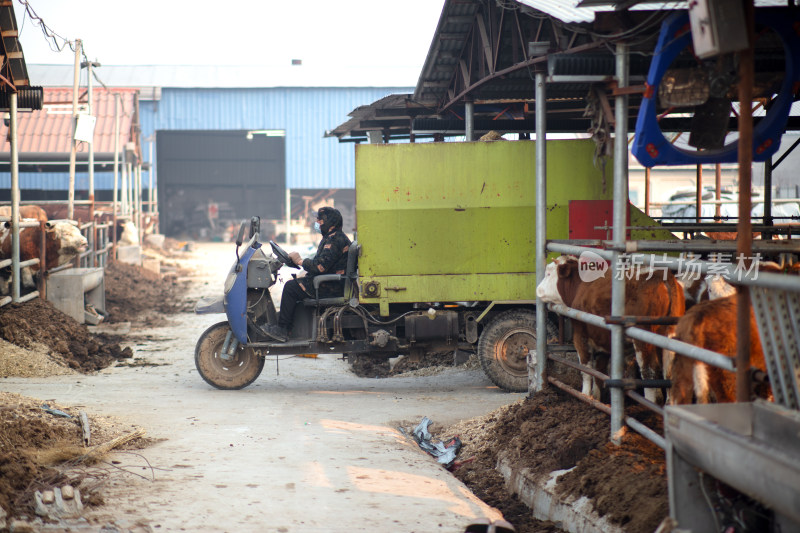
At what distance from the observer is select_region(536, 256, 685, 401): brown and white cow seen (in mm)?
5484

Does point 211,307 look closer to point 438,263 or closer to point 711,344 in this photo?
point 438,263

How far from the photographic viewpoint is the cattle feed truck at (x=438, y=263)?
8.59 metres

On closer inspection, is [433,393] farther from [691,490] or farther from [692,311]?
[691,490]

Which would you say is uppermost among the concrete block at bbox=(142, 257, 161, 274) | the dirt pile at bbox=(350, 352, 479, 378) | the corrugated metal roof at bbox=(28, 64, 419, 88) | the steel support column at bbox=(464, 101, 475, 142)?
the corrugated metal roof at bbox=(28, 64, 419, 88)

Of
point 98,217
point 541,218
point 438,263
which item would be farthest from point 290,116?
point 541,218

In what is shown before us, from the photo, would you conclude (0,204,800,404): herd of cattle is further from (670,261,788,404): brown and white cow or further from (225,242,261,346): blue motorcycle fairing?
(225,242,261,346): blue motorcycle fairing

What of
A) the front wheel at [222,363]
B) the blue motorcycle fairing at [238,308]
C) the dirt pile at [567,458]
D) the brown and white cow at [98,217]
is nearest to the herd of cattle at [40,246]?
the brown and white cow at [98,217]

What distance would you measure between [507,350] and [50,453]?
196 inches

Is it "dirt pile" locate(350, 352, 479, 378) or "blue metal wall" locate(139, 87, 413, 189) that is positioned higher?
"blue metal wall" locate(139, 87, 413, 189)

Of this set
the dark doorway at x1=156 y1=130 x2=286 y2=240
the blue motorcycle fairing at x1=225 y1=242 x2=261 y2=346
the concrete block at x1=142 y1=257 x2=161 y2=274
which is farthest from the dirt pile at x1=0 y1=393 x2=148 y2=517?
the dark doorway at x1=156 y1=130 x2=286 y2=240

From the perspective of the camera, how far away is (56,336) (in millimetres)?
10773

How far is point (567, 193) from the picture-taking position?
8.60 meters

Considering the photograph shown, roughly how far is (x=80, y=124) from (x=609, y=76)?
497 inches

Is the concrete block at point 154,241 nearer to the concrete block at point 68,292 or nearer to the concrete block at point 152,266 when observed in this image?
the concrete block at point 152,266
